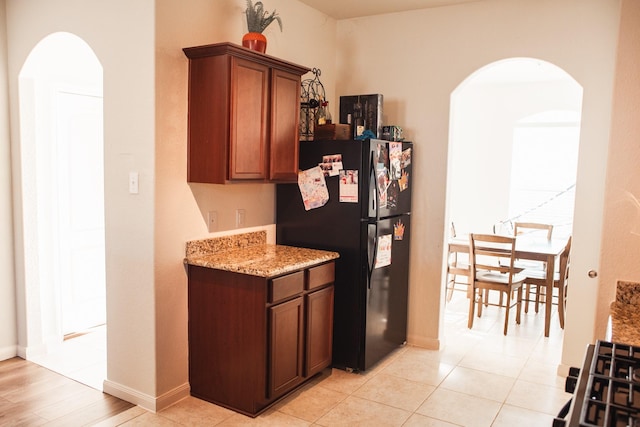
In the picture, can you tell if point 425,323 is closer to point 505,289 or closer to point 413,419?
point 505,289

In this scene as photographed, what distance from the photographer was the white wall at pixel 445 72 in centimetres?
339

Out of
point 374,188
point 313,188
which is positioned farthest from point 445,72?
point 313,188

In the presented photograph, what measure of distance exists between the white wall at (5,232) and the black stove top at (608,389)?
147 inches

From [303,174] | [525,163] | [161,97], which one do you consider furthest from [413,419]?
[525,163]

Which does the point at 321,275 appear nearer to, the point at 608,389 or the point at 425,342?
the point at 425,342

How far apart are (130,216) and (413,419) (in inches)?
80.7

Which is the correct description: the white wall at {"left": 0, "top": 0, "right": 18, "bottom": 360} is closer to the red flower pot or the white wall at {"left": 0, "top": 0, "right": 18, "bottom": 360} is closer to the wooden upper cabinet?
the wooden upper cabinet

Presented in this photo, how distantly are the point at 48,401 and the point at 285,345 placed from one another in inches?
58.5

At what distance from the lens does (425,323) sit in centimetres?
414

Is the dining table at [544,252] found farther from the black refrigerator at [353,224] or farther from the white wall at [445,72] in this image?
the black refrigerator at [353,224]

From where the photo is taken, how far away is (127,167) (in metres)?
2.91

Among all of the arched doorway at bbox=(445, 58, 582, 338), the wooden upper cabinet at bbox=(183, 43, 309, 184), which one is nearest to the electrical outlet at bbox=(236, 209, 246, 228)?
the wooden upper cabinet at bbox=(183, 43, 309, 184)

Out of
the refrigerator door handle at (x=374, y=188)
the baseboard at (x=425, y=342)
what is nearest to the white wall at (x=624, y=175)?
the refrigerator door handle at (x=374, y=188)

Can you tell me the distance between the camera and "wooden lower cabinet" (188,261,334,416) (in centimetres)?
287
